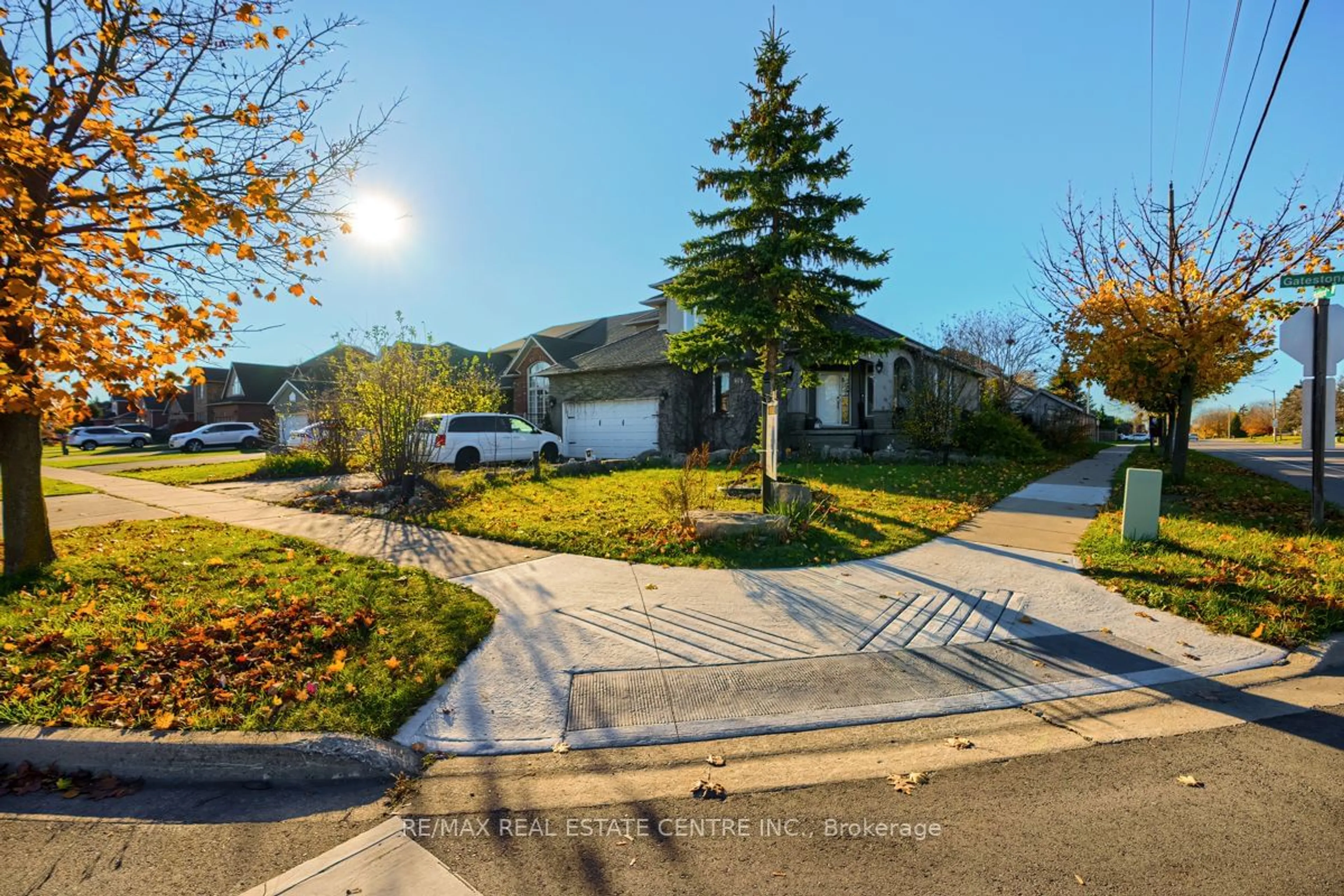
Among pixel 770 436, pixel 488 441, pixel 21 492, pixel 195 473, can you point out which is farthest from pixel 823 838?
pixel 195 473

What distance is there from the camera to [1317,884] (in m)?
2.34

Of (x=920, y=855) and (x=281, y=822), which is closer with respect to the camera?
(x=920, y=855)

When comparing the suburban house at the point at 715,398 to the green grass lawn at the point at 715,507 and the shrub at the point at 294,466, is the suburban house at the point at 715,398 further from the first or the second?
the shrub at the point at 294,466

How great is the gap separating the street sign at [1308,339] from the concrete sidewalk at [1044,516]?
319 cm

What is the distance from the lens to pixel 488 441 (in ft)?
55.7

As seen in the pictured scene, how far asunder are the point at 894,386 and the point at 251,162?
65.9ft

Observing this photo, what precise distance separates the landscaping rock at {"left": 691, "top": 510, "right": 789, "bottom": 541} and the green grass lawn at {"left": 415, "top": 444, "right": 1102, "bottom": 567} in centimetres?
11

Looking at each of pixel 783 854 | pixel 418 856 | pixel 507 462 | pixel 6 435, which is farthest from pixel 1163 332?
pixel 6 435

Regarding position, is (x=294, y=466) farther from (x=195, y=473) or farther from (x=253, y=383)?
(x=253, y=383)

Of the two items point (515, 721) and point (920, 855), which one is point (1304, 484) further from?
point (515, 721)

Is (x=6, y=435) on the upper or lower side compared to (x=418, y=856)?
upper

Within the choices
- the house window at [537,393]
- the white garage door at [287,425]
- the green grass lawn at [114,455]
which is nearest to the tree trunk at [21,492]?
the white garage door at [287,425]

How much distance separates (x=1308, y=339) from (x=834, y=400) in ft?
44.9

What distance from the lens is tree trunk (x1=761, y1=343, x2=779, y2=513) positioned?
8.96 meters
